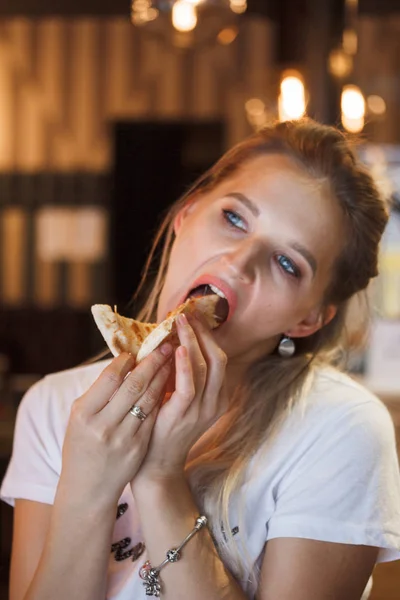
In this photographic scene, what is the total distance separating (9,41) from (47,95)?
1.81 feet

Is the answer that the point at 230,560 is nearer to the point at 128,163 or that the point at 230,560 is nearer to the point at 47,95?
the point at 128,163

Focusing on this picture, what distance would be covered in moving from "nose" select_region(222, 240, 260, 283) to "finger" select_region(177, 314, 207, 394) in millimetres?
205

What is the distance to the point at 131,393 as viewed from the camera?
47.8 inches

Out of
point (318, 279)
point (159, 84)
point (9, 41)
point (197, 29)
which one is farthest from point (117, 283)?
point (318, 279)

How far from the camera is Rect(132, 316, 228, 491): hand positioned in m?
1.24

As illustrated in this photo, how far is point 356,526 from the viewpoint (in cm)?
135

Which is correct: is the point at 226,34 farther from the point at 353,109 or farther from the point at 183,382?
the point at 183,382

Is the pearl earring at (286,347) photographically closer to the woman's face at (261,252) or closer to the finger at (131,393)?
the woman's face at (261,252)

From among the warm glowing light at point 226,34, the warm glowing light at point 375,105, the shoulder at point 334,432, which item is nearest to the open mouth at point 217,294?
the shoulder at point 334,432

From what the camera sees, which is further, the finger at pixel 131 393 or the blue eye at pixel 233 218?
the blue eye at pixel 233 218

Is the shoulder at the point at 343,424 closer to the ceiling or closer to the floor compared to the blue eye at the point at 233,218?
closer to the floor

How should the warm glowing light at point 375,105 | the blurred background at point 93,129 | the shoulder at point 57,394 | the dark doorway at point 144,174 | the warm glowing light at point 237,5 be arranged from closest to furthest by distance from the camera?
1. the shoulder at point 57,394
2. the warm glowing light at point 237,5
3. the warm glowing light at point 375,105
4. the dark doorway at point 144,174
5. the blurred background at point 93,129

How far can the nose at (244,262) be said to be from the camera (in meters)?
1.44

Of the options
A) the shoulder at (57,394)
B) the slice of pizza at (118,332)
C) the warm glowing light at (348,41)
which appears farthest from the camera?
the warm glowing light at (348,41)
